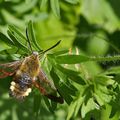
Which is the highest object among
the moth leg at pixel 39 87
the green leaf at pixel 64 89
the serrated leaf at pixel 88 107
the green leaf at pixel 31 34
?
the green leaf at pixel 31 34

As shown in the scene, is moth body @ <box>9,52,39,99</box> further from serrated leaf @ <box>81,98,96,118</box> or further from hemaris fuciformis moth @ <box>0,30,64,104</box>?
serrated leaf @ <box>81,98,96,118</box>

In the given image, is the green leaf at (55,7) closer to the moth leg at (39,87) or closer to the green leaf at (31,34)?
the green leaf at (31,34)

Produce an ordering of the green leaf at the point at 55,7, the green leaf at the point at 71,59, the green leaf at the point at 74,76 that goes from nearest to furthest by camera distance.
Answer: the green leaf at the point at 71,59 < the green leaf at the point at 74,76 < the green leaf at the point at 55,7

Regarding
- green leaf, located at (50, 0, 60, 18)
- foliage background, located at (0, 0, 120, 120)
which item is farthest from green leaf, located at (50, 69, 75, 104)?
green leaf, located at (50, 0, 60, 18)

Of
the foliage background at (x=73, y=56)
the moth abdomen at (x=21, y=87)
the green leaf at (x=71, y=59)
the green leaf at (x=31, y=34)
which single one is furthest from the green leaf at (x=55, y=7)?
the moth abdomen at (x=21, y=87)

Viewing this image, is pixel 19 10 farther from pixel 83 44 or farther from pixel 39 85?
pixel 39 85

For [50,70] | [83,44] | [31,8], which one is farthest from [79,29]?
[50,70]
